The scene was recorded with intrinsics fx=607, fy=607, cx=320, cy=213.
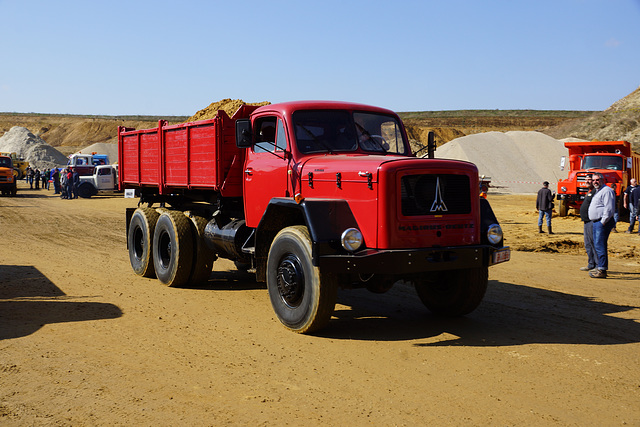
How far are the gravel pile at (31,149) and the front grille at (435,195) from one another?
243ft

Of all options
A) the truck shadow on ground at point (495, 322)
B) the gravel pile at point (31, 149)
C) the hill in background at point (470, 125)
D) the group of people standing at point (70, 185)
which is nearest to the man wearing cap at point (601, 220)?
the truck shadow on ground at point (495, 322)

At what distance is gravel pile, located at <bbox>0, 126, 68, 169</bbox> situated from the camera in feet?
243

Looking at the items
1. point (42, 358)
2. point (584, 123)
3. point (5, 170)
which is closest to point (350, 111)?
point (42, 358)

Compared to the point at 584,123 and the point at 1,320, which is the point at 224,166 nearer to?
the point at 1,320

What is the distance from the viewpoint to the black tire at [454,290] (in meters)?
6.99

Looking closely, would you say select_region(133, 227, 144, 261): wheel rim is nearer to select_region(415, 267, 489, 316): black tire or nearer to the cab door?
the cab door

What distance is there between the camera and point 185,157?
9.28m

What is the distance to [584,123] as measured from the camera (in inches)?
2452

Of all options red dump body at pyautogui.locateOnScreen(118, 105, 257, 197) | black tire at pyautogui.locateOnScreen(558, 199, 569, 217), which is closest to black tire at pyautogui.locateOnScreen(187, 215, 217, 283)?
red dump body at pyautogui.locateOnScreen(118, 105, 257, 197)

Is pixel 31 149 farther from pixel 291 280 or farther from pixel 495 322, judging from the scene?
pixel 495 322

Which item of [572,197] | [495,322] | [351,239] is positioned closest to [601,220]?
[495,322]

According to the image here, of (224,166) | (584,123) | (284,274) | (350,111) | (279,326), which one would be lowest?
(279,326)

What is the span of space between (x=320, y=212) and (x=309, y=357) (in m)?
1.47

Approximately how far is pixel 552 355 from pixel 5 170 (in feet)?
116
